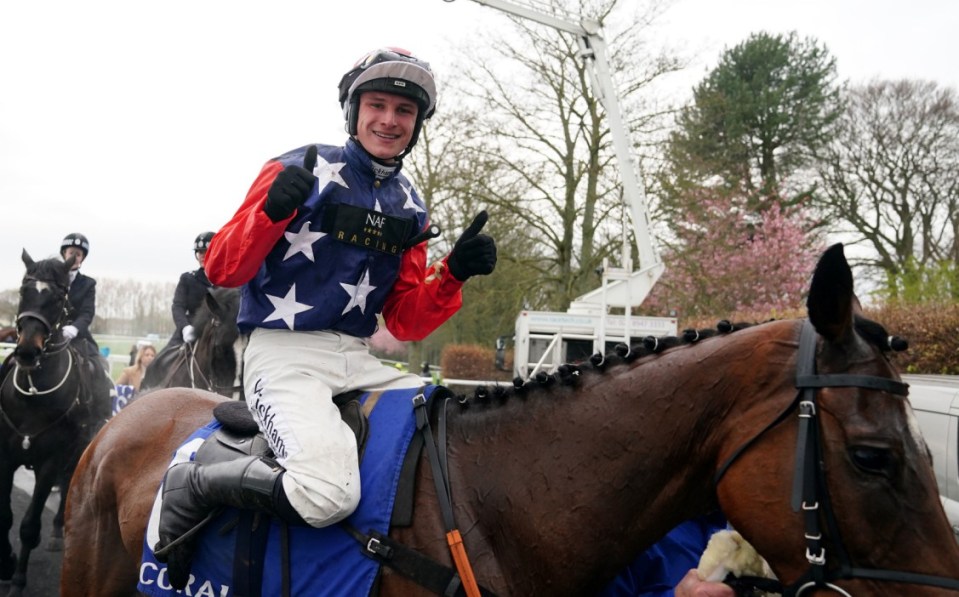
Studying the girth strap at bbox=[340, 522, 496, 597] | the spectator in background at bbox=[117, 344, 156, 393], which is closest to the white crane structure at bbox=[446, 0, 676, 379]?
the spectator in background at bbox=[117, 344, 156, 393]

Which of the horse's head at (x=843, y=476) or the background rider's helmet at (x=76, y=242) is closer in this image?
the horse's head at (x=843, y=476)

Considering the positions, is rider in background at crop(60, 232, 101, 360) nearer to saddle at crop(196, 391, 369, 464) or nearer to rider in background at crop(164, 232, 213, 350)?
rider in background at crop(164, 232, 213, 350)

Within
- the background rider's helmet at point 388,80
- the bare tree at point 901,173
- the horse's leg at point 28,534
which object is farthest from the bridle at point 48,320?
the bare tree at point 901,173

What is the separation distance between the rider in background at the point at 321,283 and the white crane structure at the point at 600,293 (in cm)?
1087

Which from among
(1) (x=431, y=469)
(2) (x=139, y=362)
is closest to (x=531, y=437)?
(1) (x=431, y=469)

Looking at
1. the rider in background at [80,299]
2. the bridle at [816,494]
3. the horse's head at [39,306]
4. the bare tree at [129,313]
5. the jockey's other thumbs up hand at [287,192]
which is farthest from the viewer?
the bare tree at [129,313]

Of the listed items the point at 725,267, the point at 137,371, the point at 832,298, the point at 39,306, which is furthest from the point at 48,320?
the point at 725,267

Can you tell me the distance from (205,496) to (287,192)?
1.02 meters

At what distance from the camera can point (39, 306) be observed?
20.3ft

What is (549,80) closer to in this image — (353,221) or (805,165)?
(805,165)

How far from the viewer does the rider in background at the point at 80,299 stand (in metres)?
7.15

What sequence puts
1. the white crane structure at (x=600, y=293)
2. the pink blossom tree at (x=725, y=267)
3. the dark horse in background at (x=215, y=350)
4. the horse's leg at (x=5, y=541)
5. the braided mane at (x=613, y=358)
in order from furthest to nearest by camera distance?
the pink blossom tree at (x=725, y=267)
the white crane structure at (x=600, y=293)
the dark horse in background at (x=215, y=350)
the horse's leg at (x=5, y=541)
the braided mane at (x=613, y=358)

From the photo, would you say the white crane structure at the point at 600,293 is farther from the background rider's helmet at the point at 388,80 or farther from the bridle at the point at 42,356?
the background rider's helmet at the point at 388,80

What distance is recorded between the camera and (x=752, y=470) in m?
1.77
